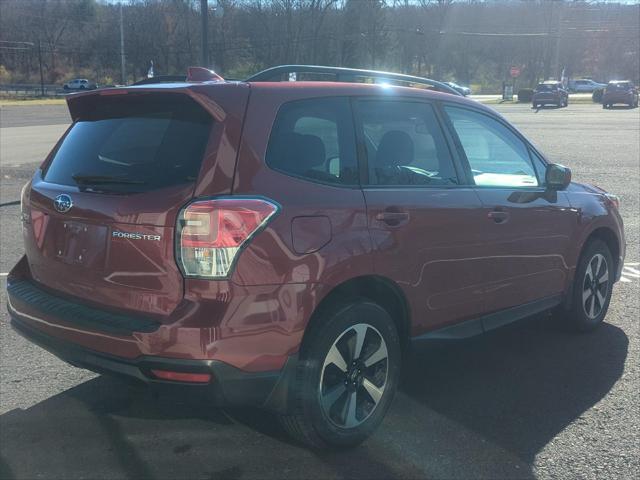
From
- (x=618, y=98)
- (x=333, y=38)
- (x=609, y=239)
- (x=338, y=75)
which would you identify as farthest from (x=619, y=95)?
(x=338, y=75)

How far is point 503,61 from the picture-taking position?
119375 millimetres

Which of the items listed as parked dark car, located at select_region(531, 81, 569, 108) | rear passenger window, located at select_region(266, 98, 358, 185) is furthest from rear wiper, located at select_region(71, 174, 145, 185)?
parked dark car, located at select_region(531, 81, 569, 108)

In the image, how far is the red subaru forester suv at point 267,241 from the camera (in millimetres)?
2885

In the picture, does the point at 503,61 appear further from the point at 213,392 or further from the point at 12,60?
the point at 213,392

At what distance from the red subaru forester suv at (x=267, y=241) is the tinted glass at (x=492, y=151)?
0.19 feet

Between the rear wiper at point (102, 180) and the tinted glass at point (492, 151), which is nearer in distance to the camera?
the rear wiper at point (102, 180)

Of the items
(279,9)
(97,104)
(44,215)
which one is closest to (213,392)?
(44,215)

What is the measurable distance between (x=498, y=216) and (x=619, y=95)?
48962 millimetres

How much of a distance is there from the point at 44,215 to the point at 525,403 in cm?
295

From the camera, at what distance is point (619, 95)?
47500 mm

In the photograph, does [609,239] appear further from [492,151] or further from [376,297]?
[376,297]

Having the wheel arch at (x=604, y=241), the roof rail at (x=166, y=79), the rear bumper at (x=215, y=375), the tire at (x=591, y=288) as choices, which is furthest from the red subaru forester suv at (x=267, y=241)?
the tire at (x=591, y=288)

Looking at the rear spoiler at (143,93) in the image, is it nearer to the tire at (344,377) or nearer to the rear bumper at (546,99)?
the tire at (344,377)

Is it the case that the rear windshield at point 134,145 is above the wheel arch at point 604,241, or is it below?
above
